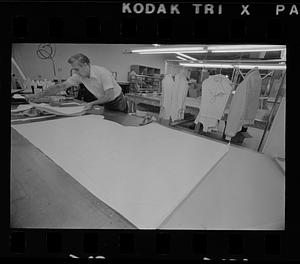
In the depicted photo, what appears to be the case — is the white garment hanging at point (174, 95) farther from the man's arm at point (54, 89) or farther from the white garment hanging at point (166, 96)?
the man's arm at point (54, 89)

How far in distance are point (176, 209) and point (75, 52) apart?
0.64 meters

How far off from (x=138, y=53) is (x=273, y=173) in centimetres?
64

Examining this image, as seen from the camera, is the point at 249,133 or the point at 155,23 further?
the point at 249,133

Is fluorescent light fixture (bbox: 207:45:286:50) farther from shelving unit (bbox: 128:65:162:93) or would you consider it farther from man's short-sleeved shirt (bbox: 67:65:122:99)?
man's short-sleeved shirt (bbox: 67:65:122:99)

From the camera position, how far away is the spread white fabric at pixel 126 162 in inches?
32.7

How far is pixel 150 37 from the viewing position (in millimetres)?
827

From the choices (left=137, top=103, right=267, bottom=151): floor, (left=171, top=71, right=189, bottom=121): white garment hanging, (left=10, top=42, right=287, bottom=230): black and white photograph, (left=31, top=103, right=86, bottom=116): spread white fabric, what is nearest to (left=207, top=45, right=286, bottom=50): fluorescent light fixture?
(left=10, top=42, right=287, bottom=230): black and white photograph

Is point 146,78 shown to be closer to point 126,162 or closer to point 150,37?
point 150,37

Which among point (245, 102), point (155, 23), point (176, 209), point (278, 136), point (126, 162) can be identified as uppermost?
point (155, 23)

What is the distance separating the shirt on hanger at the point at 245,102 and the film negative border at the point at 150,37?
11 cm

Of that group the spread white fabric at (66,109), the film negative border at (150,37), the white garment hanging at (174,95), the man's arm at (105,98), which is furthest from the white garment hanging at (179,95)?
the spread white fabric at (66,109)

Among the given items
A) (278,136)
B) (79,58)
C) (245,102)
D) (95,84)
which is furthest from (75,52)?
(278,136)

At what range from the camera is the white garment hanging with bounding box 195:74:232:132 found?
0.91 meters
